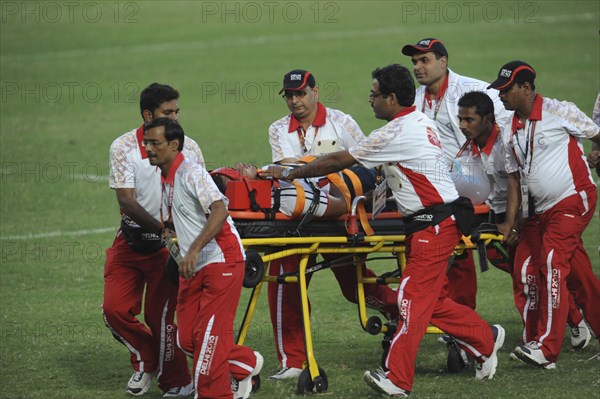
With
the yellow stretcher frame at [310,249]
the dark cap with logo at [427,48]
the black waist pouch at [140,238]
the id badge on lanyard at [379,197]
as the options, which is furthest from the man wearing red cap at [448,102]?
the black waist pouch at [140,238]

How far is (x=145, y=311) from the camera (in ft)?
28.4

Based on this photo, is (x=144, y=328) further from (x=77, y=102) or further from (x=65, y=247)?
(x=77, y=102)

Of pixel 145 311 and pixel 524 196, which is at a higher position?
pixel 524 196

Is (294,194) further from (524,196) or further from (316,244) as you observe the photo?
(524,196)

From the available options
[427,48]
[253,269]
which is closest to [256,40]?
[427,48]

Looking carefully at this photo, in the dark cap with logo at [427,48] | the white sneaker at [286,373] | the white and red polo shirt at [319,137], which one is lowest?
the white sneaker at [286,373]

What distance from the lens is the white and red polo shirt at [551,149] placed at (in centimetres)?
870

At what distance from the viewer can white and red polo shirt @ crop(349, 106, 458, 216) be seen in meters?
7.99

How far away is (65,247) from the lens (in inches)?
543

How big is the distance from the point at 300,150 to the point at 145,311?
186 cm

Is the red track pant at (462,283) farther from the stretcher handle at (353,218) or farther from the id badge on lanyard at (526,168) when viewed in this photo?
the stretcher handle at (353,218)

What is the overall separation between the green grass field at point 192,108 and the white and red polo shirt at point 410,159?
1401 millimetres

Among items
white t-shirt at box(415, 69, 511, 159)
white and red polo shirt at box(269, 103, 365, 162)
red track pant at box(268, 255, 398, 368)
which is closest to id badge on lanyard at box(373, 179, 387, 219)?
red track pant at box(268, 255, 398, 368)

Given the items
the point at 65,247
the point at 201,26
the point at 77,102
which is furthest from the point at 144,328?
the point at 201,26
